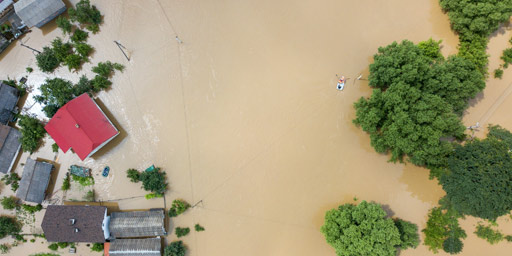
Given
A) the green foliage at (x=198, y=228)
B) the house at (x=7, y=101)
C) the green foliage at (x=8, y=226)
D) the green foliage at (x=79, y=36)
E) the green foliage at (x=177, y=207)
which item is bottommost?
the green foliage at (x=8, y=226)

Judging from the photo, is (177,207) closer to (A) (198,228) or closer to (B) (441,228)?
(A) (198,228)

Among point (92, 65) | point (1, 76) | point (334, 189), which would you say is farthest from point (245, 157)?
point (1, 76)

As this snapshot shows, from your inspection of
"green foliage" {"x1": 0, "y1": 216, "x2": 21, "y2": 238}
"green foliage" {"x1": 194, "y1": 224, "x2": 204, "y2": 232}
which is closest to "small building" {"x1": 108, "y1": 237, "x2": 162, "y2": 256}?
"green foliage" {"x1": 194, "y1": 224, "x2": 204, "y2": 232}

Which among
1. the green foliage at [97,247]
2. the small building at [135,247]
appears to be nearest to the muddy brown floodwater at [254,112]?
the small building at [135,247]

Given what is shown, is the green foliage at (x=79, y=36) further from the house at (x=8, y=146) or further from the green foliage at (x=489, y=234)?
the green foliage at (x=489, y=234)

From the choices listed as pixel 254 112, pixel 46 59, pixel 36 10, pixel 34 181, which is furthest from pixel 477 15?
pixel 34 181

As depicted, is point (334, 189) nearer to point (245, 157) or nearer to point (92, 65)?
point (245, 157)

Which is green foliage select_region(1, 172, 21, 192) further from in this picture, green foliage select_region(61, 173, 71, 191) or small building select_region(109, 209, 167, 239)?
small building select_region(109, 209, 167, 239)

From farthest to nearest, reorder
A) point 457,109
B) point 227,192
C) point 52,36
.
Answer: point 52,36
point 227,192
point 457,109
